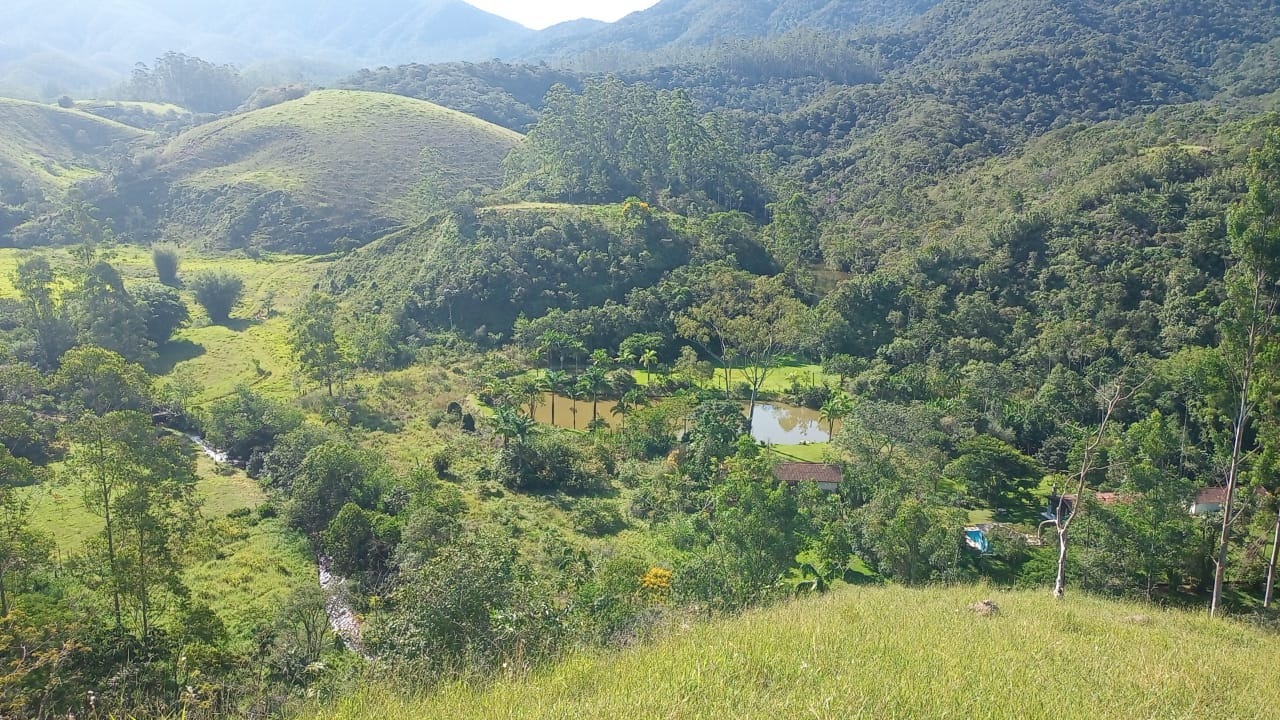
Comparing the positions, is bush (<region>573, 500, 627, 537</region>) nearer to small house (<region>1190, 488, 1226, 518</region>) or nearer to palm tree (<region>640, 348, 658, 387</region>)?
palm tree (<region>640, 348, 658, 387</region>)

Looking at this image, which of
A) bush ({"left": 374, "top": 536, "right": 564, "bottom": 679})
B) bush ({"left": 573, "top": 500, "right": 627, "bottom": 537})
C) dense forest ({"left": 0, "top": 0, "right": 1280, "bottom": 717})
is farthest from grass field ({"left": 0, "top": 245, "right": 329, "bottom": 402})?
bush ({"left": 374, "top": 536, "right": 564, "bottom": 679})

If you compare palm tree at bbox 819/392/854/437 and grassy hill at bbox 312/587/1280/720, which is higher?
A: grassy hill at bbox 312/587/1280/720

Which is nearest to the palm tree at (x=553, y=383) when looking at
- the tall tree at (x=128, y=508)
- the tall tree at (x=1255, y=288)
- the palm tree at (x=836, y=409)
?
the palm tree at (x=836, y=409)

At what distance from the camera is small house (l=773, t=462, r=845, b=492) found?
29469 millimetres

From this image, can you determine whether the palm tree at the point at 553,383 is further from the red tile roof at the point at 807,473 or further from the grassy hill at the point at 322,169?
the grassy hill at the point at 322,169

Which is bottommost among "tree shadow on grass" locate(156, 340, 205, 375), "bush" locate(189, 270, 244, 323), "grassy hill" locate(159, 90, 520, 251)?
"tree shadow on grass" locate(156, 340, 205, 375)

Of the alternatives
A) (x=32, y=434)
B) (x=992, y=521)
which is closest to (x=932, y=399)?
(x=992, y=521)

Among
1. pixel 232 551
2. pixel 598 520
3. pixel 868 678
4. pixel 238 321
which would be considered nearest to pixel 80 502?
pixel 232 551

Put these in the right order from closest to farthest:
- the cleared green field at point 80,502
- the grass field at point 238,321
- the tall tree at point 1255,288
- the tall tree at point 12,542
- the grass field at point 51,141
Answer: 1. the tall tree at point 1255,288
2. the tall tree at point 12,542
3. the cleared green field at point 80,502
4. the grass field at point 238,321
5. the grass field at point 51,141

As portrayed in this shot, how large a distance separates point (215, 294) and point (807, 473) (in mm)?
47830

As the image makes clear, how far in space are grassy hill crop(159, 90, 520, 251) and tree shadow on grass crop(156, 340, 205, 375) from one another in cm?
2412

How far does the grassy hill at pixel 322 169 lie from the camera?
237ft

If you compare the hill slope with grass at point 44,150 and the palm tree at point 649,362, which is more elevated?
the hill slope with grass at point 44,150

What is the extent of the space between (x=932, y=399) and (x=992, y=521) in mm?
11569
